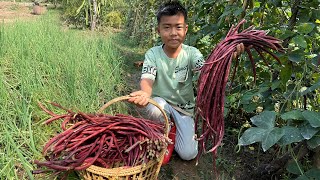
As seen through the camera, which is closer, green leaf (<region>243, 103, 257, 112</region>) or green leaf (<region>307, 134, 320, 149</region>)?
green leaf (<region>307, 134, 320, 149</region>)

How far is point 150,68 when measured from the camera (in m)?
1.80

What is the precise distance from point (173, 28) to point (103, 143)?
73 centimetres

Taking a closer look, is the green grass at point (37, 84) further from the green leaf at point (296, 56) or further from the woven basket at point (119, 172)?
the green leaf at point (296, 56)

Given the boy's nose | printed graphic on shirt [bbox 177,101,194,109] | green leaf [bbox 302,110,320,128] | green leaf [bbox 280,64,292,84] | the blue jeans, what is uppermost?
the boy's nose

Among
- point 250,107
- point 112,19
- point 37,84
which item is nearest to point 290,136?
point 250,107

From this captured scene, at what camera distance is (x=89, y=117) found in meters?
1.35

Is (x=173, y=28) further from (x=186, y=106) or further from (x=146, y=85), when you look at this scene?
(x=186, y=106)

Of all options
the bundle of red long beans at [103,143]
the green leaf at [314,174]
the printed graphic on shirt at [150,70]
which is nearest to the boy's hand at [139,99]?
the bundle of red long beans at [103,143]

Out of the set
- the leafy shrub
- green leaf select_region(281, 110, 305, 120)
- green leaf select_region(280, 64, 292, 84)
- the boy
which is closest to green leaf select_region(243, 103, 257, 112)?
green leaf select_region(280, 64, 292, 84)

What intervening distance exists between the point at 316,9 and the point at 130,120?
89 centimetres

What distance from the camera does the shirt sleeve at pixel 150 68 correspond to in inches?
69.8

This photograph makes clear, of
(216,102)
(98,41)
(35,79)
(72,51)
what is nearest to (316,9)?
(216,102)

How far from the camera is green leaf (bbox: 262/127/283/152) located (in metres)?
0.93

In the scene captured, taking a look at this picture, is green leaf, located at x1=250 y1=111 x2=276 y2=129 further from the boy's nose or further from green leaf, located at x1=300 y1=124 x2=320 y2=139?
the boy's nose
